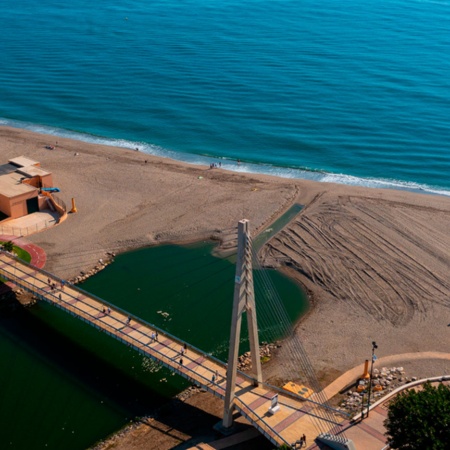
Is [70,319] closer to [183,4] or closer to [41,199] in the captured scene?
[41,199]

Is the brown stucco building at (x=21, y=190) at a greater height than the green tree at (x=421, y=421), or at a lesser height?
greater

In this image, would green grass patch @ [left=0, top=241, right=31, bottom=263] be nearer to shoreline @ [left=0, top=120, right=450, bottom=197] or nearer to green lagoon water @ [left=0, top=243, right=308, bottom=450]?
green lagoon water @ [left=0, top=243, right=308, bottom=450]

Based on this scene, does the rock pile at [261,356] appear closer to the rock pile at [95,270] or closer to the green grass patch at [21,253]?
the rock pile at [95,270]

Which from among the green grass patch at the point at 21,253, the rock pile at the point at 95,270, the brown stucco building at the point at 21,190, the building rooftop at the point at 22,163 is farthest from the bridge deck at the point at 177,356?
the building rooftop at the point at 22,163

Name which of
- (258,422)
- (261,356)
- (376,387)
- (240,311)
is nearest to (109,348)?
(261,356)

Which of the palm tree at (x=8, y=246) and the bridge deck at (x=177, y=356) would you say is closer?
the bridge deck at (x=177, y=356)

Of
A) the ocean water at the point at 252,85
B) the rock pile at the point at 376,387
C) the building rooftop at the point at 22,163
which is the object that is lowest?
the rock pile at the point at 376,387
